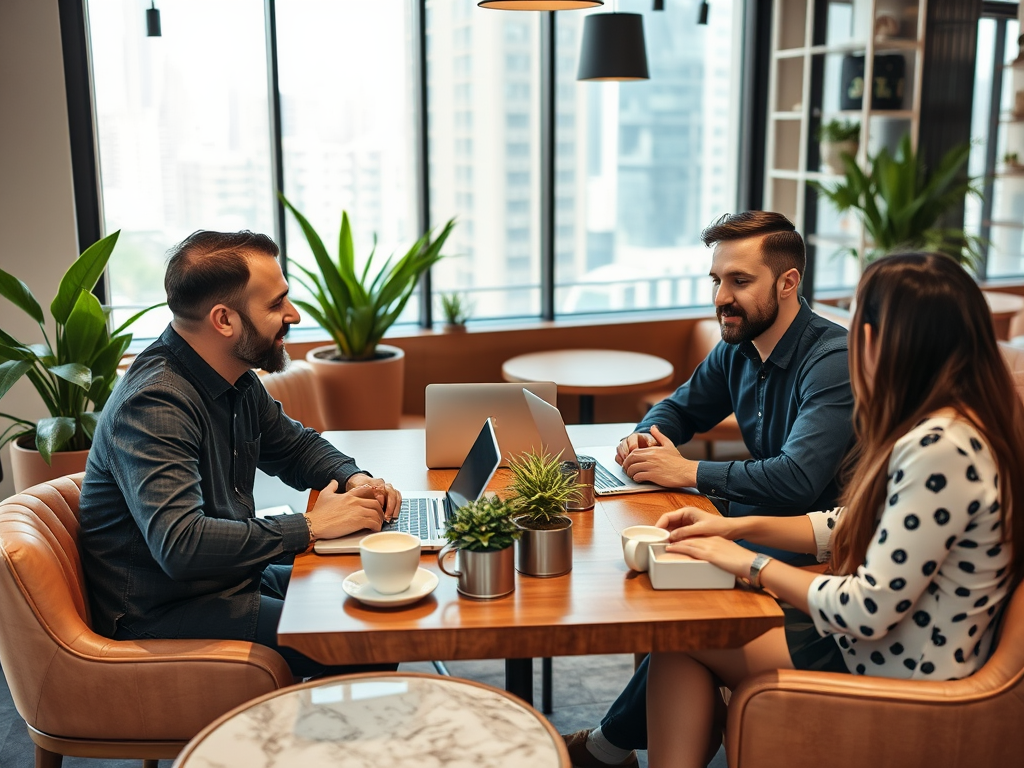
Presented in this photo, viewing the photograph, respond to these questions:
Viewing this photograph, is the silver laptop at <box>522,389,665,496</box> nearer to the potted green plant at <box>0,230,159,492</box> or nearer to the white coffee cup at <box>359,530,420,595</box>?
the white coffee cup at <box>359,530,420,595</box>

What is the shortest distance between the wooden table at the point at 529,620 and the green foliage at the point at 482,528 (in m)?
0.09

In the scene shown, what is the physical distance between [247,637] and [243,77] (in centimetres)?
335

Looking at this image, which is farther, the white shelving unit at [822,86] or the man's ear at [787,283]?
the white shelving unit at [822,86]

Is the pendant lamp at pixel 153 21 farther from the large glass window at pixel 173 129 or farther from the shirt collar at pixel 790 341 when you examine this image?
the shirt collar at pixel 790 341

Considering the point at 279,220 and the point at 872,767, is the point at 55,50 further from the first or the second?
the point at 872,767

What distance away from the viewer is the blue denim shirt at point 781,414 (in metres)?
2.09

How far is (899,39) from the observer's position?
4984mm

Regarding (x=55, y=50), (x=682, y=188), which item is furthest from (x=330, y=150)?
(x=682, y=188)

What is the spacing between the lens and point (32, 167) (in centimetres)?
402

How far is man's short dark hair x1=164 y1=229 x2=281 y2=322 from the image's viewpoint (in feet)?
6.18

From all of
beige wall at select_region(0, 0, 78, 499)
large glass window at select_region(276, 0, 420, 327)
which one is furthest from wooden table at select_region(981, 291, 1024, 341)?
beige wall at select_region(0, 0, 78, 499)

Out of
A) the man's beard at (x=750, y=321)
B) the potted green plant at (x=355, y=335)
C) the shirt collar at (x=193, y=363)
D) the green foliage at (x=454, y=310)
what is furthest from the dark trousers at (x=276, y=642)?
the green foliage at (x=454, y=310)

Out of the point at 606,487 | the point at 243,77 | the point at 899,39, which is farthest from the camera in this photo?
the point at 899,39

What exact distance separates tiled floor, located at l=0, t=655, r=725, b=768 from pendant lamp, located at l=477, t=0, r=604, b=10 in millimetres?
1865
